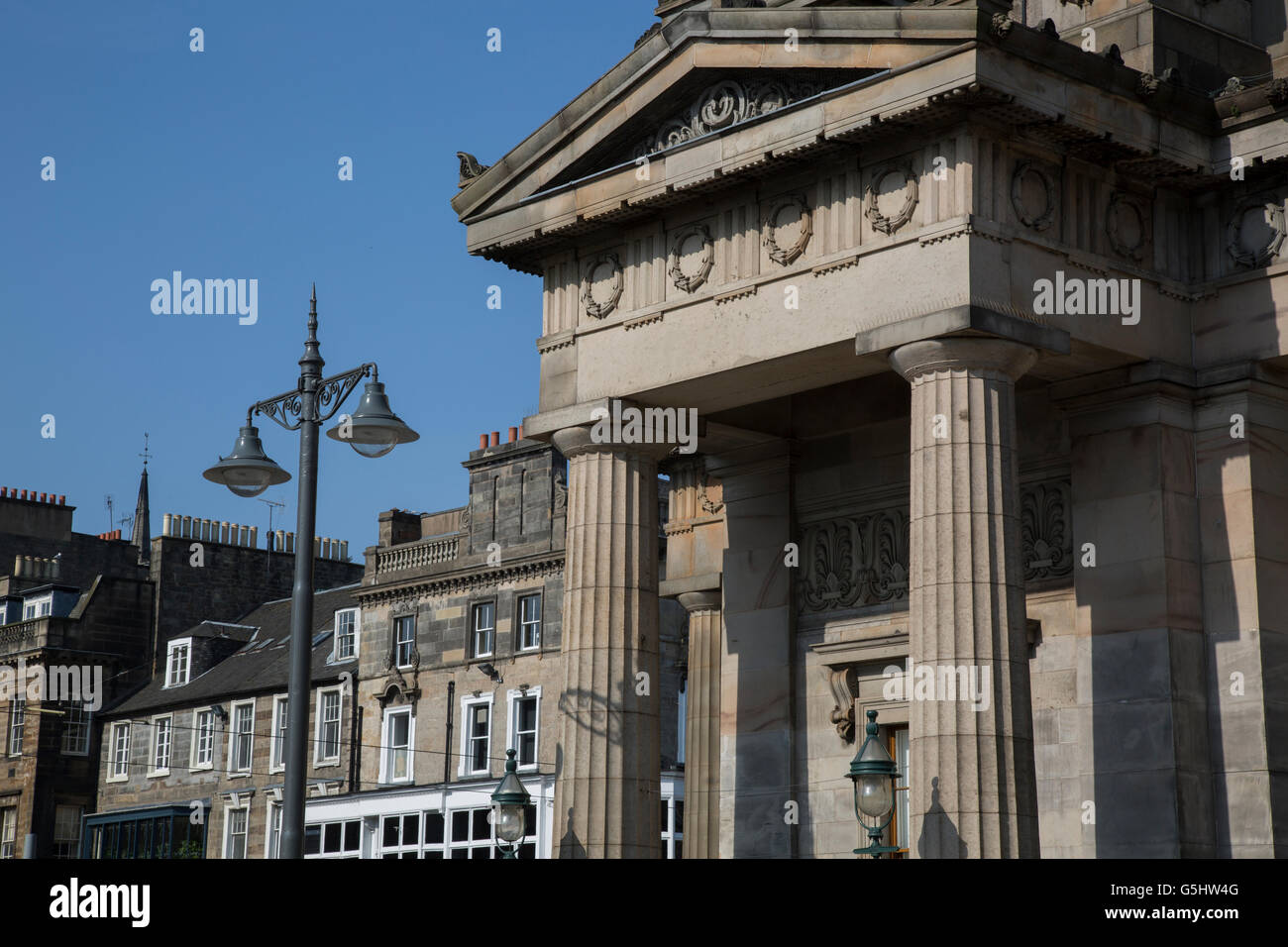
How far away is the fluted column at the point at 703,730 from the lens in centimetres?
2833

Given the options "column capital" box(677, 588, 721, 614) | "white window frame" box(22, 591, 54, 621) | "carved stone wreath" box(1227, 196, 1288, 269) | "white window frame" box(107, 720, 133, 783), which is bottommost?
"column capital" box(677, 588, 721, 614)

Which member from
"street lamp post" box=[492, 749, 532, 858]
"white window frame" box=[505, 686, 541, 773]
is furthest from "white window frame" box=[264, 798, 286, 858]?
"street lamp post" box=[492, 749, 532, 858]

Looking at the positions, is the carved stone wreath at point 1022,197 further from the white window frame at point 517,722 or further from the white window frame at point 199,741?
the white window frame at point 199,741

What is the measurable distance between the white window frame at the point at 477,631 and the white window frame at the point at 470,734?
145cm

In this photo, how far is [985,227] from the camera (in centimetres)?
2158

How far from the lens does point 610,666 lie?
24250mm

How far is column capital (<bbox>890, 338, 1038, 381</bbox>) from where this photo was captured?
21344 mm

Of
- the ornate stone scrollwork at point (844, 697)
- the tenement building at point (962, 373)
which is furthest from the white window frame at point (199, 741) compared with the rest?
the ornate stone scrollwork at point (844, 697)

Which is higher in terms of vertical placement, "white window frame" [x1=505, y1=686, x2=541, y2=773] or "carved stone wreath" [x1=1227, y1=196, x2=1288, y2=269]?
"carved stone wreath" [x1=1227, y1=196, x2=1288, y2=269]

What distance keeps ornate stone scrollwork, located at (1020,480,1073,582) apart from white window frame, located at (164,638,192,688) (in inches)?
2274

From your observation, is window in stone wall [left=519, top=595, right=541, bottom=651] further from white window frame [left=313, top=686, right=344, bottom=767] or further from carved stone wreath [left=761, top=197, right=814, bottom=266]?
carved stone wreath [left=761, top=197, right=814, bottom=266]

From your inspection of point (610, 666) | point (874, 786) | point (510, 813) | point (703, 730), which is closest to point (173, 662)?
point (703, 730)
